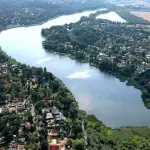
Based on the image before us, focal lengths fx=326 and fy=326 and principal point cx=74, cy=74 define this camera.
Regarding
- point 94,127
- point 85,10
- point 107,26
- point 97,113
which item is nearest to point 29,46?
point 107,26

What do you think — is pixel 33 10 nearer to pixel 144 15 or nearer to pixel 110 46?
pixel 144 15

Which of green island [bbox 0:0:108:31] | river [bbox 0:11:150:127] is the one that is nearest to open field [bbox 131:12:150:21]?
green island [bbox 0:0:108:31]

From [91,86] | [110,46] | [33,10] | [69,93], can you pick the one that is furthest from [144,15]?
[69,93]

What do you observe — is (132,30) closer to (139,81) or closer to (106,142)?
(139,81)

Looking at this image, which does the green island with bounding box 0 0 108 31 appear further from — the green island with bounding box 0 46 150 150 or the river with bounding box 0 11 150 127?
the green island with bounding box 0 46 150 150

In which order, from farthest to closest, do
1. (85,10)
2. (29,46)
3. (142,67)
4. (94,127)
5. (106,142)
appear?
1. (85,10)
2. (29,46)
3. (142,67)
4. (94,127)
5. (106,142)

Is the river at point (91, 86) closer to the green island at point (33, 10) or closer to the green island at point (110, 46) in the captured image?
the green island at point (110, 46)

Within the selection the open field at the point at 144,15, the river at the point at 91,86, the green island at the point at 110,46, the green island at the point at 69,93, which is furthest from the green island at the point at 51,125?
the open field at the point at 144,15
